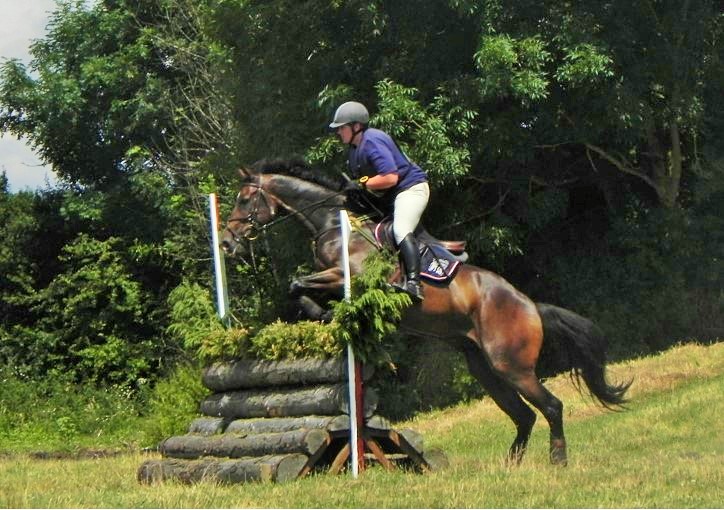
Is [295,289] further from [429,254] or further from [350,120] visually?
[350,120]

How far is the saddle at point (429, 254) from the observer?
10.2 metres

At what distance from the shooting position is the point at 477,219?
780 inches

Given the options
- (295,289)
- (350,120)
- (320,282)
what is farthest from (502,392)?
(350,120)

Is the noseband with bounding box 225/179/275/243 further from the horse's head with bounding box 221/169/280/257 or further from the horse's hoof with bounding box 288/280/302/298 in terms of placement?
the horse's hoof with bounding box 288/280/302/298

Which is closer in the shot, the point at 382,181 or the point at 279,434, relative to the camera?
the point at 279,434

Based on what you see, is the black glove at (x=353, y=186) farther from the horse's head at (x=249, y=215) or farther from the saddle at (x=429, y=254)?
the horse's head at (x=249, y=215)

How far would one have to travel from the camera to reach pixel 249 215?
1073cm

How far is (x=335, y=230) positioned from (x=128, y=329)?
15263mm

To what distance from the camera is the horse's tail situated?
10.9 m

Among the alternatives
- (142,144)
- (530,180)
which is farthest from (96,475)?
(142,144)

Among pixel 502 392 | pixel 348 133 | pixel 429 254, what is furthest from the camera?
pixel 502 392

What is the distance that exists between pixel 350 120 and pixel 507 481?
3.24 meters

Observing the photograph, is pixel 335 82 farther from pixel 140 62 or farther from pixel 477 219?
pixel 140 62

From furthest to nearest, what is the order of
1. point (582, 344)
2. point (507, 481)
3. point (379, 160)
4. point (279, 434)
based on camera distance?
point (582, 344) < point (379, 160) < point (279, 434) < point (507, 481)
